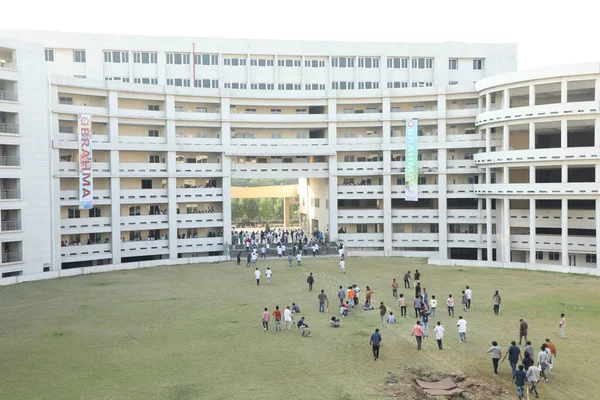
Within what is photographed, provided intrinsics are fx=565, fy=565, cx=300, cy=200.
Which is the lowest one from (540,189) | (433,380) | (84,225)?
(433,380)

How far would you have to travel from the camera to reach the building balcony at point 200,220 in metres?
Result: 61.3

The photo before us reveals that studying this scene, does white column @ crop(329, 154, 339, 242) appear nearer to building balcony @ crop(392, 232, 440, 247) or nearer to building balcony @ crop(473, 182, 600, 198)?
building balcony @ crop(392, 232, 440, 247)

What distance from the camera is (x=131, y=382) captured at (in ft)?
69.4

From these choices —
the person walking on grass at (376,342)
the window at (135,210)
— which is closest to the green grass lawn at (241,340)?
the person walking on grass at (376,342)

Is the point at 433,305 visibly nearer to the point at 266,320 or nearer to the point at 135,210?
the point at 266,320

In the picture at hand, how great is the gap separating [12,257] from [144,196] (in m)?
15.7

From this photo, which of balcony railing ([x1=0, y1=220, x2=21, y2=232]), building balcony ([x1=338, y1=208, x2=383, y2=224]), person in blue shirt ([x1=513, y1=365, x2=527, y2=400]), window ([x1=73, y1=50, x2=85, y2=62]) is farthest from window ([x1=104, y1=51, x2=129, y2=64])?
person in blue shirt ([x1=513, y1=365, x2=527, y2=400])

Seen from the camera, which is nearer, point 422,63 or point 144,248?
point 144,248

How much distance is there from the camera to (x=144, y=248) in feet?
195

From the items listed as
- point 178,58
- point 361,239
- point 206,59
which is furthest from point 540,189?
point 178,58

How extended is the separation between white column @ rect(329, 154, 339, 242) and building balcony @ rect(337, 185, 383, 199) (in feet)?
3.04

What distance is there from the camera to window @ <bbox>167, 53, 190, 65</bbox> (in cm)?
6438

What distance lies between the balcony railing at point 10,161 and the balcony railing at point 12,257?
23.8 ft

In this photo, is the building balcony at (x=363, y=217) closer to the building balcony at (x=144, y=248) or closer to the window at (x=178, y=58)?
the building balcony at (x=144, y=248)
